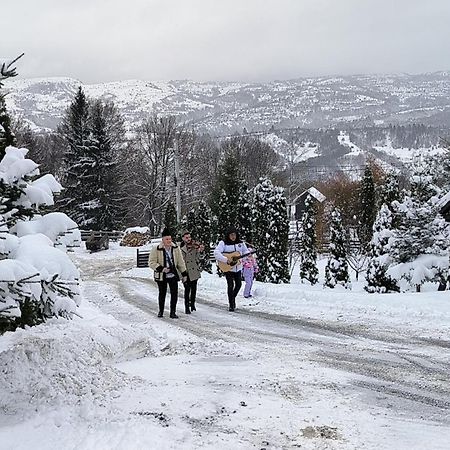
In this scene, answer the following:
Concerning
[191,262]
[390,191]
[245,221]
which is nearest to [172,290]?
[191,262]

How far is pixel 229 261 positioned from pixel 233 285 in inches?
22.8

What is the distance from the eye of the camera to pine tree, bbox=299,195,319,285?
29781mm

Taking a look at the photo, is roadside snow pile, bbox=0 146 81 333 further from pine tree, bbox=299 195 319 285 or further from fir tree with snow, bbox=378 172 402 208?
fir tree with snow, bbox=378 172 402 208

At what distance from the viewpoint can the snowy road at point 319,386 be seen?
4.67m

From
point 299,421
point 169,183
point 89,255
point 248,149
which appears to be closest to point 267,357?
point 299,421

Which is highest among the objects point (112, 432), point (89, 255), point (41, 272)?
point (41, 272)

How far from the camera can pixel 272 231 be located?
2441 cm

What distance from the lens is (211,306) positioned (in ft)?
42.7

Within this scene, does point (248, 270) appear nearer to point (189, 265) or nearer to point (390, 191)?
point (189, 265)

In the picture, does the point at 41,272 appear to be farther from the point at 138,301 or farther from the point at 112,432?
the point at 138,301

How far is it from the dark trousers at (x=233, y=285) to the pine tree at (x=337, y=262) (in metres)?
13.2

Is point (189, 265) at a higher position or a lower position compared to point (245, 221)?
lower

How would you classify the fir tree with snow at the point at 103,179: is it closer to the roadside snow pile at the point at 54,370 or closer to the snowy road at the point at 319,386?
the snowy road at the point at 319,386

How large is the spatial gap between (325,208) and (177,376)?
5701 cm
